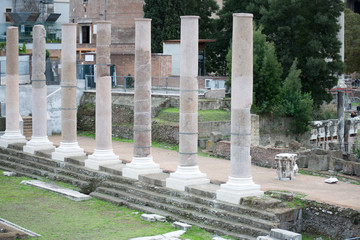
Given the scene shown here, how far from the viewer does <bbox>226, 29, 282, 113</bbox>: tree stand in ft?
105

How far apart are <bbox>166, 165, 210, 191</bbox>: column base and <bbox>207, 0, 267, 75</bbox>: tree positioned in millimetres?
21200

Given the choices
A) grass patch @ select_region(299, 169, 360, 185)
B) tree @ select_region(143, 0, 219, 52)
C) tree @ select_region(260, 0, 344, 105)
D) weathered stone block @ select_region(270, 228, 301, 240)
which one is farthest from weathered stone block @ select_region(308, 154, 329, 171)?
tree @ select_region(143, 0, 219, 52)

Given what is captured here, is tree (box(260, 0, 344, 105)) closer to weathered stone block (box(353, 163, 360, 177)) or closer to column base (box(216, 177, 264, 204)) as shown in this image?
weathered stone block (box(353, 163, 360, 177))

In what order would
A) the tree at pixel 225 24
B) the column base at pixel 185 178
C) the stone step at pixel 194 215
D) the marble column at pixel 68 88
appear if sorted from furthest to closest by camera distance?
the tree at pixel 225 24 < the marble column at pixel 68 88 < the column base at pixel 185 178 < the stone step at pixel 194 215

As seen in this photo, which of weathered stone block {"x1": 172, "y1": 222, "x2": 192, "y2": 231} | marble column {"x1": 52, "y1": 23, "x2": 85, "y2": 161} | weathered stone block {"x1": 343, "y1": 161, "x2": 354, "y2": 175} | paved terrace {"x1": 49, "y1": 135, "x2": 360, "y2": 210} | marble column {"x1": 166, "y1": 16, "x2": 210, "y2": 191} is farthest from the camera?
marble column {"x1": 52, "y1": 23, "x2": 85, "y2": 161}

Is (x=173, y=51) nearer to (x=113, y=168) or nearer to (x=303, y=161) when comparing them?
(x=303, y=161)

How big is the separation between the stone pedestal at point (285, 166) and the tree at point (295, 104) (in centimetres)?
1273

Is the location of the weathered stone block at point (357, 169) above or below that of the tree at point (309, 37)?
below

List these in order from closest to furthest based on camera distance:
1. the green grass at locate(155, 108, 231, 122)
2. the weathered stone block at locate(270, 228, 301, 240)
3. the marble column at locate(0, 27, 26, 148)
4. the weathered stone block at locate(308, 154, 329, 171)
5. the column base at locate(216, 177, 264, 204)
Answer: the weathered stone block at locate(270, 228, 301, 240)
the column base at locate(216, 177, 264, 204)
the weathered stone block at locate(308, 154, 329, 171)
the marble column at locate(0, 27, 26, 148)
the green grass at locate(155, 108, 231, 122)

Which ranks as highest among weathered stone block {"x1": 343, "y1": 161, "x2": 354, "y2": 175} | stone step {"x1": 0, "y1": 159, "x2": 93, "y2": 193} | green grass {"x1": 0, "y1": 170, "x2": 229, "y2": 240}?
weathered stone block {"x1": 343, "y1": 161, "x2": 354, "y2": 175}

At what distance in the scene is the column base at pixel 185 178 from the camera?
17781mm

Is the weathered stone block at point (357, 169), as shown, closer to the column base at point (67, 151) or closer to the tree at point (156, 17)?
the column base at point (67, 151)

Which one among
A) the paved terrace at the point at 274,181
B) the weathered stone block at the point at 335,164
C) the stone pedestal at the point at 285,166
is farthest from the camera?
the weathered stone block at the point at 335,164

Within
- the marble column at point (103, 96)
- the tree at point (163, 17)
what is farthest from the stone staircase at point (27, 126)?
the tree at point (163, 17)
